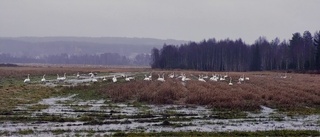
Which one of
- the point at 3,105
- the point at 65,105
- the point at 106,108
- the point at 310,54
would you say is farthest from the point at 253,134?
the point at 310,54

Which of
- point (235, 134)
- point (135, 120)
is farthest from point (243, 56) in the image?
point (235, 134)

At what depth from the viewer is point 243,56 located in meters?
132

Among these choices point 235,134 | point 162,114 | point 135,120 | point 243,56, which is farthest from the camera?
point 243,56

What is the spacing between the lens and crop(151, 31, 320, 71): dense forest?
356 feet

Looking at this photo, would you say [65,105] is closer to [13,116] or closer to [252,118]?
[13,116]

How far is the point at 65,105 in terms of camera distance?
32000 mm

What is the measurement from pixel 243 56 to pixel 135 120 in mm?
112058

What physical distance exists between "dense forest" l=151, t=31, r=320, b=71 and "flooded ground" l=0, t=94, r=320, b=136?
252 ft

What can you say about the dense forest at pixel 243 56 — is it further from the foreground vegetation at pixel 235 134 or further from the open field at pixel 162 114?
the foreground vegetation at pixel 235 134

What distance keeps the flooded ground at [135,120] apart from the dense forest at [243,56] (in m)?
76.8

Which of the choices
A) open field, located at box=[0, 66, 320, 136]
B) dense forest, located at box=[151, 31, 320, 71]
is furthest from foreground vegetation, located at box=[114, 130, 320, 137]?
dense forest, located at box=[151, 31, 320, 71]

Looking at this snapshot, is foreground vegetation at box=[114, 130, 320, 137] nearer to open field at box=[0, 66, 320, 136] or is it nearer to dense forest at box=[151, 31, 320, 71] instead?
open field at box=[0, 66, 320, 136]

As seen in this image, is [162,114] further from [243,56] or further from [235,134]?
[243,56]

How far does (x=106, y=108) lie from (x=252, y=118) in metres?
10.5
